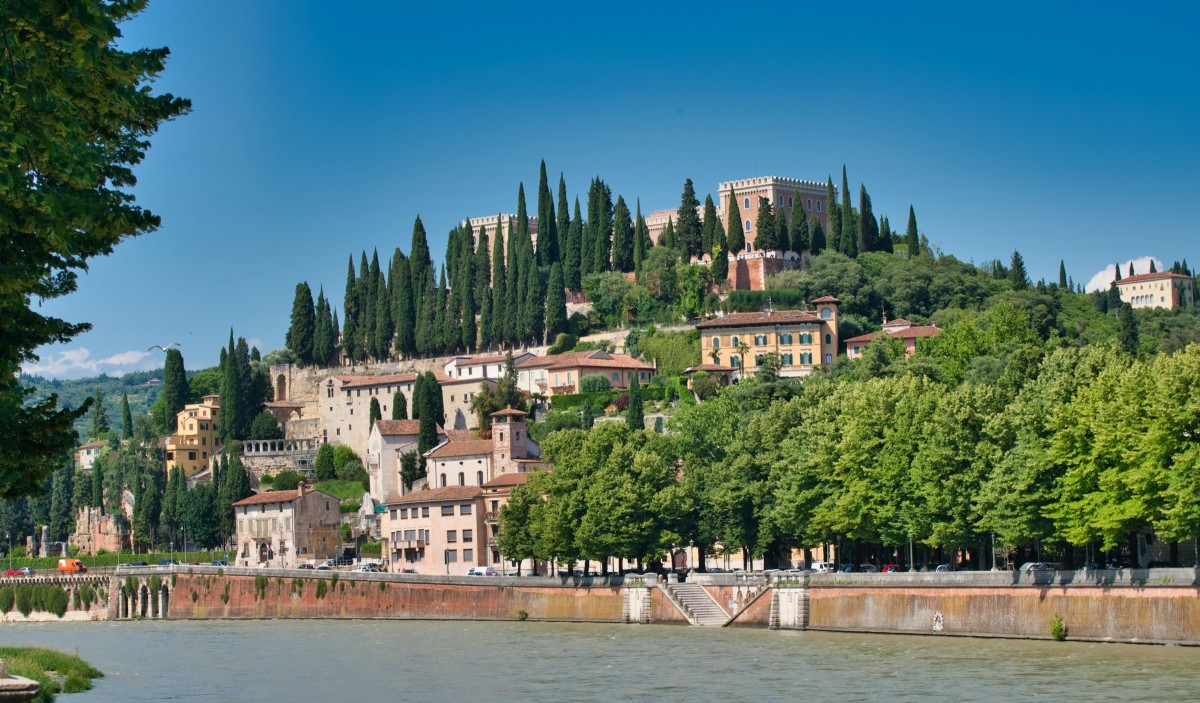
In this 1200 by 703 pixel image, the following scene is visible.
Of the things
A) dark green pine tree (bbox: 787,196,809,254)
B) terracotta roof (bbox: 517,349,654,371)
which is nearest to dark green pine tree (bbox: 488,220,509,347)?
terracotta roof (bbox: 517,349,654,371)

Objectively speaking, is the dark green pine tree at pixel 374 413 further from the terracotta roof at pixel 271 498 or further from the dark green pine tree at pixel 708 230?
the dark green pine tree at pixel 708 230

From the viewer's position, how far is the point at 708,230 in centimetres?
11831

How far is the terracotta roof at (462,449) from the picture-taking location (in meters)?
91.1

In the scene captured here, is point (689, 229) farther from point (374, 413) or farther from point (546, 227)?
point (374, 413)

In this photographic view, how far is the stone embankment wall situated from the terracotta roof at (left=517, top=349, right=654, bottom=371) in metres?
31.7

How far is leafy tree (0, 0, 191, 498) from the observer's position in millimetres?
18984

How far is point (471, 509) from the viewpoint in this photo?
270 feet

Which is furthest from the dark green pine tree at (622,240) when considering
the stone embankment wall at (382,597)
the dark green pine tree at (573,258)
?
the stone embankment wall at (382,597)

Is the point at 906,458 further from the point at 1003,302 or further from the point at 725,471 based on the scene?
the point at 1003,302

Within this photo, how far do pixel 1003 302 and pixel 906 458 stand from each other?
149 feet

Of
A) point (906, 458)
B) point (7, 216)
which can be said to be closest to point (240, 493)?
point (906, 458)

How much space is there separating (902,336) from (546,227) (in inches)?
1375

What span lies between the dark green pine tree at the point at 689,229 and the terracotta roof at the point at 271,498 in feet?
119

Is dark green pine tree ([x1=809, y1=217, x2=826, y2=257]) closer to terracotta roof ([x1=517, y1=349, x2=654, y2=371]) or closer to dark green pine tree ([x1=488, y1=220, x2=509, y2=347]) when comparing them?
terracotta roof ([x1=517, y1=349, x2=654, y2=371])
